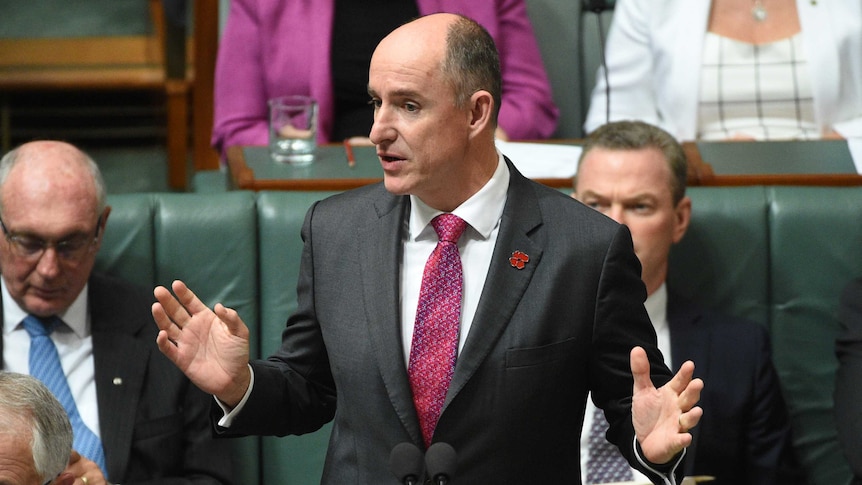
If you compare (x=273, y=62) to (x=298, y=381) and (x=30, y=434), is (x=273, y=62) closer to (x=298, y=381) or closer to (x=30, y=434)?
(x=298, y=381)

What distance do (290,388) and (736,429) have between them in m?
0.87

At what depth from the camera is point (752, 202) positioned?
2248 mm


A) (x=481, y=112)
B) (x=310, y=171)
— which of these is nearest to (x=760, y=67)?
(x=310, y=171)

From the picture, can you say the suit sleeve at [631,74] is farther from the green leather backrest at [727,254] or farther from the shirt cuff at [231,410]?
the shirt cuff at [231,410]

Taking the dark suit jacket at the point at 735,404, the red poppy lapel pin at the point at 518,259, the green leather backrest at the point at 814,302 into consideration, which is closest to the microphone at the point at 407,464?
the red poppy lapel pin at the point at 518,259

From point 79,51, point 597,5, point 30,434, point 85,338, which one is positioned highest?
point 597,5

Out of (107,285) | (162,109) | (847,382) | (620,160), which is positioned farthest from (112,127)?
(847,382)

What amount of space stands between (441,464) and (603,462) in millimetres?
826

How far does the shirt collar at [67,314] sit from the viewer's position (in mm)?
2043

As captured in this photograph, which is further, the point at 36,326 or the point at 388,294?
the point at 36,326

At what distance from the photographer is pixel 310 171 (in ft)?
7.71

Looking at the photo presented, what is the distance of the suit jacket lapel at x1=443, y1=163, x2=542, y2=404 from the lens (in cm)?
146

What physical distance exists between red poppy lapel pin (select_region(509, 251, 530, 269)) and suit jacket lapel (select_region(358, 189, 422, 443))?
140mm

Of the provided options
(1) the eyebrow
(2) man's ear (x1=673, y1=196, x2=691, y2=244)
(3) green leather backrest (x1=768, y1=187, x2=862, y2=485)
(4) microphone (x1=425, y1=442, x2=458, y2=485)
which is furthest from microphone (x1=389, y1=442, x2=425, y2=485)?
(3) green leather backrest (x1=768, y1=187, x2=862, y2=485)
